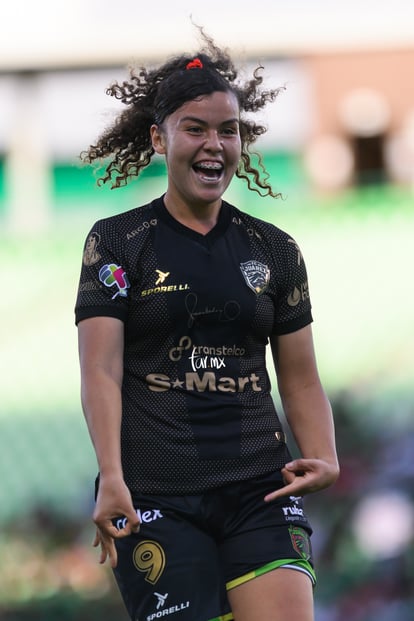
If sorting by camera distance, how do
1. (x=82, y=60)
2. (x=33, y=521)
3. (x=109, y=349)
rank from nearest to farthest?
1. (x=109, y=349)
2. (x=33, y=521)
3. (x=82, y=60)

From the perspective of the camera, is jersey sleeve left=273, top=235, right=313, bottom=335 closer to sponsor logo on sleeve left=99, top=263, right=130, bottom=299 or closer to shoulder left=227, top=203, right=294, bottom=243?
shoulder left=227, top=203, right=294, bottom=243

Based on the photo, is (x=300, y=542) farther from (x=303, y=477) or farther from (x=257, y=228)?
(x=257, y=228)

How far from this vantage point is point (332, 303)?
8.46 meters

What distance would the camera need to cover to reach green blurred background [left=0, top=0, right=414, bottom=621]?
25.7 ft

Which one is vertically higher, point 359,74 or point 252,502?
point 359,74

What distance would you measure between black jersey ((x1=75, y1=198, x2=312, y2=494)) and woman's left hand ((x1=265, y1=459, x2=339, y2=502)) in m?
0.08

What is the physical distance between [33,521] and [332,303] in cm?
235

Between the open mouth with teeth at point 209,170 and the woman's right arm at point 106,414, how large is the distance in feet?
1.75

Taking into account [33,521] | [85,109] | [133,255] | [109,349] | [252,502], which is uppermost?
[85,109]

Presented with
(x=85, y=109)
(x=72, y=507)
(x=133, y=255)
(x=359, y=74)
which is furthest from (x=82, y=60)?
(x=133, y=255)

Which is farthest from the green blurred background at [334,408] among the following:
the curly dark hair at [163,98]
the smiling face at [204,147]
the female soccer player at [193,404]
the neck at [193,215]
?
the smiling face at [204,147]

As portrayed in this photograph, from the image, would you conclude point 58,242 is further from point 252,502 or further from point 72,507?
point 252,502

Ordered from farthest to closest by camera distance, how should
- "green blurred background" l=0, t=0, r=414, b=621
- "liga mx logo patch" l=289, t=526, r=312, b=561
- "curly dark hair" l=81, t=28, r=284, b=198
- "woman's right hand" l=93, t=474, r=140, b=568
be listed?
1. "green blurred background" l=0, t=0, r=414, b=621
2. "curly dark hair" l=81, t=28, r=284, b=198
3. "liga mx logo patch" l=289, t=526, r=312, b=561
4. "woman's right hand" l=93, t=474, r=140, b=568

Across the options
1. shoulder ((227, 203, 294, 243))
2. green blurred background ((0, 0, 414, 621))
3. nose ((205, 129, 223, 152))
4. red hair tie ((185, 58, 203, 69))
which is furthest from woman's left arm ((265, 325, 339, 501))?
green blurred background ((0, 0, 414, 621))
